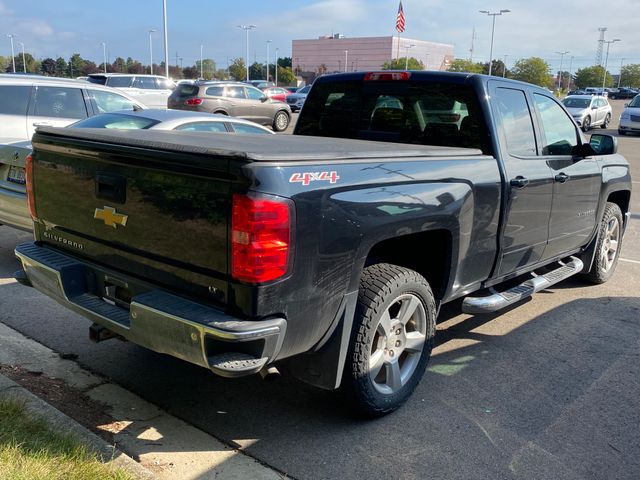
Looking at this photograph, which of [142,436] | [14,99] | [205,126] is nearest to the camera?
[142,436]

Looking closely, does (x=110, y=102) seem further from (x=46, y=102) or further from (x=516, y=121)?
(x=516, y=121)

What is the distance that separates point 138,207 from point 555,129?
3587mm

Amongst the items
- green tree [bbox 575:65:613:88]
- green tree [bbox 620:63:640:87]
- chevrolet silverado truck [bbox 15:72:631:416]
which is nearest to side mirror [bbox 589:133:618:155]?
chevrolet silverado truck [bbox 15:72:631:416]

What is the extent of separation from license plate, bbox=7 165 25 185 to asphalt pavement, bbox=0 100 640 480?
1193 mm

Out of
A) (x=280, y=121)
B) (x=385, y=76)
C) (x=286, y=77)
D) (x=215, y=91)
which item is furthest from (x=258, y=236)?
(x=286, y=77)

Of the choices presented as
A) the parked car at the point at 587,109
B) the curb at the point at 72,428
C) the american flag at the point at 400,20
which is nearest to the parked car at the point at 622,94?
the parked car at the point at 587,109

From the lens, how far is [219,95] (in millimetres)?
21422

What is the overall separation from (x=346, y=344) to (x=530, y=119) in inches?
104

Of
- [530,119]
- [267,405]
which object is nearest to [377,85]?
[530,119]

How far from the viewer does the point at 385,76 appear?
482 cm

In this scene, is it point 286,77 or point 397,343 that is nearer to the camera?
point 397,343

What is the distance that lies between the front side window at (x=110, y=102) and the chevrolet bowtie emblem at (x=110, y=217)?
5845 millimetres

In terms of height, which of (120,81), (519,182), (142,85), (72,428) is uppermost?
(120,81)

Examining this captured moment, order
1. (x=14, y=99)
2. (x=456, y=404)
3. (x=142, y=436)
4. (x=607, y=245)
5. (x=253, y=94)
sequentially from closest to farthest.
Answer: (x=142, y=436) < (x=456, y=404) < (x=607, y=245) < (x=14, y=99) < (x=253, y=94)
